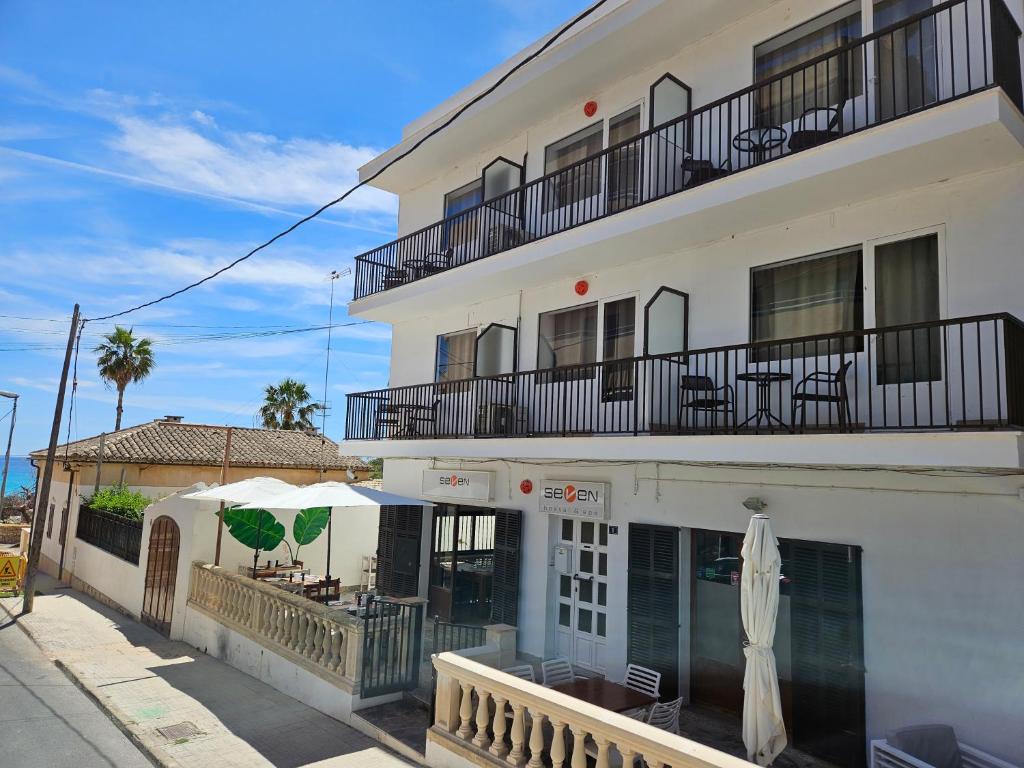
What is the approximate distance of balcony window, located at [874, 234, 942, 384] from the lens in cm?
729

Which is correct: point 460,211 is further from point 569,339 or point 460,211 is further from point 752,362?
point 752,362

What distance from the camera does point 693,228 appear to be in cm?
917

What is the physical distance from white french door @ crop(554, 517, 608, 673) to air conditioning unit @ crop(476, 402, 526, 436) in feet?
6.00

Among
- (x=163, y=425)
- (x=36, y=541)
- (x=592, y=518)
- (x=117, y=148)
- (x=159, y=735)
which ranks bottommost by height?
(x=159, y=735)

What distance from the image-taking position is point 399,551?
14.4 metres

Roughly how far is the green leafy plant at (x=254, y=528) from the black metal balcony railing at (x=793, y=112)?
22.7 feet

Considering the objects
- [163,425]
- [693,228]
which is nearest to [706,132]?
[693,228]

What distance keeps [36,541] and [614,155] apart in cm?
1583

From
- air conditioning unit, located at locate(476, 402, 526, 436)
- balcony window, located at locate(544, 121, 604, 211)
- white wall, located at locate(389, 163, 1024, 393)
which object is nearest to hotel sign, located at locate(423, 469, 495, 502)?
air conditioning unit, located at locate(476, 402, 526, 436)

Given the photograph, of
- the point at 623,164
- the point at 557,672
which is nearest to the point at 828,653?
the point at 557,672

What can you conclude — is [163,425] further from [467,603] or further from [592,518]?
[592,518]

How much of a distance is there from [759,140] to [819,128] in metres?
0.74

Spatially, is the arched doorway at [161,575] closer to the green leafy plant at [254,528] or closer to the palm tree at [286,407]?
the green leafy plant at [254,528]

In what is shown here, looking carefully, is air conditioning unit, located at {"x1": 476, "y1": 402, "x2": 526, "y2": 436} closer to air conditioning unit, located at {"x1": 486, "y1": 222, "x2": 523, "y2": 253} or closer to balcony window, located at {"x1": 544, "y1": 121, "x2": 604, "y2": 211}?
air conditioning unit, located at {"x1": 486, "y1": 222, "x2": 523, "y2": 253}
